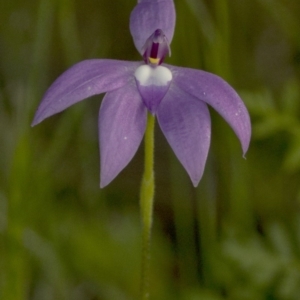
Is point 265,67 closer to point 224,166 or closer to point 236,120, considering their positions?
point 224,166

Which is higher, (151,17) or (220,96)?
(151,17)

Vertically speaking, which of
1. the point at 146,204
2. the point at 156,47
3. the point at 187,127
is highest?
the point at 156,47

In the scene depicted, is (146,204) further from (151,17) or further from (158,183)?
(158,183)

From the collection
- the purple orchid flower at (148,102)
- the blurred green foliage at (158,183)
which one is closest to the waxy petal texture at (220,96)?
the purple orchid flower at (148,102)

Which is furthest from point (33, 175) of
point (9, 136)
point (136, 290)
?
point (136, 290)

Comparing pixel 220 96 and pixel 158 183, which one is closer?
pixel 220 96

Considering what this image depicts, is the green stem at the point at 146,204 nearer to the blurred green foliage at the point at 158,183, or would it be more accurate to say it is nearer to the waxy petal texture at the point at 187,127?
the waxy petal texture at the point at 187,127

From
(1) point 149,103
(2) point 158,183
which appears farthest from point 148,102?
(2) point 158,183
